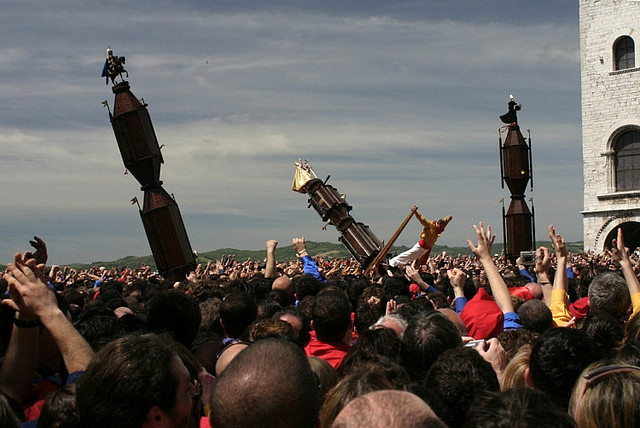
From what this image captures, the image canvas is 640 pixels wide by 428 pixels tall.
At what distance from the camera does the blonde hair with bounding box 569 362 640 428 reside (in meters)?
2.84

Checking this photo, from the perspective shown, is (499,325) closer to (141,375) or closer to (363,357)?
(363,357)

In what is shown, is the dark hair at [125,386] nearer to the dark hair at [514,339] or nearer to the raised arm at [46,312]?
the raised arm at [46,312]

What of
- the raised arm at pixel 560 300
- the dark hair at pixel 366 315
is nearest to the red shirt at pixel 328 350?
the dark hair at pixel 366 315

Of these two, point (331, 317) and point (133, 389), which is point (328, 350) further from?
point (133, 389)

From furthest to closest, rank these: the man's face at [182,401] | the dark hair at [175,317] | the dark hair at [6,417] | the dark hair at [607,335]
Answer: the dark hair at [175,317] < the dark hair at [607,335] < the man's face at [182,401] < the dark hair at [6,417]

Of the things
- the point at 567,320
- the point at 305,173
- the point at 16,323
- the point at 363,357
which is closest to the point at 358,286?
the point at 567,320

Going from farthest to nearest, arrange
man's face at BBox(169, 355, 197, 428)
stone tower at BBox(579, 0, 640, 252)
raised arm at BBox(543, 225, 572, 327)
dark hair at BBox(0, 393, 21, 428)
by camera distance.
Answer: stone tower at BBox(579, 0, 640, 252) < raised arm at BBox(543, 225, 572, 327) < man's face at BBox(169, 355, 197, 428) < dark hair at BBox(0, 393, 21, 428)

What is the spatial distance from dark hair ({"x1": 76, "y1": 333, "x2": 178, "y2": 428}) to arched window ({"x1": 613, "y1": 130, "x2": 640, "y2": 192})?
3499 centimetres

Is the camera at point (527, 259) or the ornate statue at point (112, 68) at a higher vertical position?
the ornate statue at point (112, 68)

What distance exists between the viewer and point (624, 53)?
34562mm

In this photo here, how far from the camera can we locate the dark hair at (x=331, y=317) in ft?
17.9

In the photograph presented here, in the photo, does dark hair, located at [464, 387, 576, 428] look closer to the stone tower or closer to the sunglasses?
the sunglasses

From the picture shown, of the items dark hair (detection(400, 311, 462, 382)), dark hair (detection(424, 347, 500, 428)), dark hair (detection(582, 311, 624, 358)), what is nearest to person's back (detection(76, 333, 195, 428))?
dark hair (detection(424, 347, 500, 428))

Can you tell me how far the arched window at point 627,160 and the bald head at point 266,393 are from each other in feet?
115
